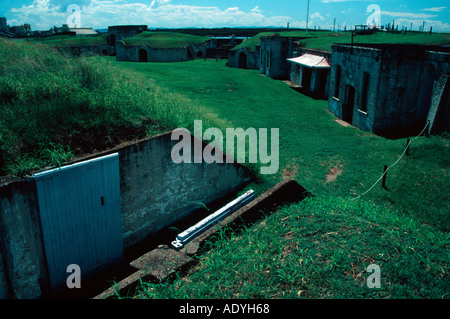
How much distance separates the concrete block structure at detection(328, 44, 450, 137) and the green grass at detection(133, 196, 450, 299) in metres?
11.0

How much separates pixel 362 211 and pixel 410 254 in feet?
4.69

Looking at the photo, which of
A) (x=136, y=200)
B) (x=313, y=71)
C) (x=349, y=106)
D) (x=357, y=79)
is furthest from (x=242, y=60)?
(x=136, y=200)

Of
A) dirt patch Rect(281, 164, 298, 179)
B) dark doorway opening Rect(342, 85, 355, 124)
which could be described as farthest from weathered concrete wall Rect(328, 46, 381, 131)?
dirt patch Rect(281, 164, 298, 179)

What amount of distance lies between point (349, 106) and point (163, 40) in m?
34.4

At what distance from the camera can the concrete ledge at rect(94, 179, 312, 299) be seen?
4.07m

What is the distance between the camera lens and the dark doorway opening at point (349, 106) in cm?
1768

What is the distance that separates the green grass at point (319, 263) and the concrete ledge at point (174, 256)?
15 centimetres

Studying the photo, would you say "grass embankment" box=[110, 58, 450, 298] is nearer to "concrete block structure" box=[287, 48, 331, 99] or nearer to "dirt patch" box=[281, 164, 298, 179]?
"dirt patch" box=[281, 164, 298, 179]

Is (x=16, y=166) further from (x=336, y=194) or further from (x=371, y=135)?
(x=371, y=135)

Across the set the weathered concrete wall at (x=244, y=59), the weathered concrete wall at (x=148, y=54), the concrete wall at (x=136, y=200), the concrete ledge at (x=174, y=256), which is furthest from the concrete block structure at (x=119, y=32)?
the concrete ledge at (x=174, y=256)

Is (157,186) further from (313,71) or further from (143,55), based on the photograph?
(143,55)

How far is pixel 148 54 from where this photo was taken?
4256cm

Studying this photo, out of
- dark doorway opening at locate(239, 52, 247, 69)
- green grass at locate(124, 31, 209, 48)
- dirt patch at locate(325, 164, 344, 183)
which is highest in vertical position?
green grass at locate(124, 31, 209, 48)
